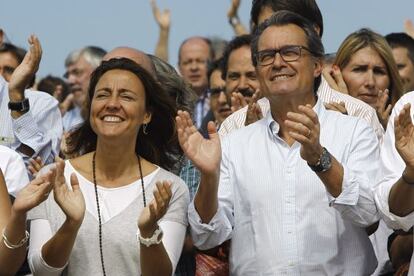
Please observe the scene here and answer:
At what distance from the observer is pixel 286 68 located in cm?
752

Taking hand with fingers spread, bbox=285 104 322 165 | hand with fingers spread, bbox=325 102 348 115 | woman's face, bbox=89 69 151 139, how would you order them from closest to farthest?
1. hand with fingers spread, bbox=285 104 322 165
2. woman's face, bbox=89 69 151 139
3. hand with fingers spread, bbox=325 102 348 115

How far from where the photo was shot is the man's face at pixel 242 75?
985cm

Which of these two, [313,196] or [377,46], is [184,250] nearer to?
[313,196]

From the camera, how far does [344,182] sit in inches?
278

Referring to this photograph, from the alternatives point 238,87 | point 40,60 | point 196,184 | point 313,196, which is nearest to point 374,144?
point 313,196

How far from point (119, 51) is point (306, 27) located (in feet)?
4.63

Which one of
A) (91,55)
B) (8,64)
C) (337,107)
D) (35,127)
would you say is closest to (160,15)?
(91,55)

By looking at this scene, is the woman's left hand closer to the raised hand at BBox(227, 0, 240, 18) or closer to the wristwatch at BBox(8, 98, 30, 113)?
the wristwatch at BBox(8, 98, 30, 113)

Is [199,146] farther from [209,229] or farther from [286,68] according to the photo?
[286,68]

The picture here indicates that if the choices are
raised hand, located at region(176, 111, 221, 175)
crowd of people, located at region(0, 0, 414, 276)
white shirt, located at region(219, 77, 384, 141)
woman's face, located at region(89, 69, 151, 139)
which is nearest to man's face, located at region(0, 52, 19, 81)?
crowd of people, located at region(0, 0, 414, 276)

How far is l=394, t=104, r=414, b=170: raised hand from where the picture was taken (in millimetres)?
6742

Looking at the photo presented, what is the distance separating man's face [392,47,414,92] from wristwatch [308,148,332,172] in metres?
3.63

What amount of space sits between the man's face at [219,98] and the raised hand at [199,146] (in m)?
2.85

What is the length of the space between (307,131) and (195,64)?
687cm
